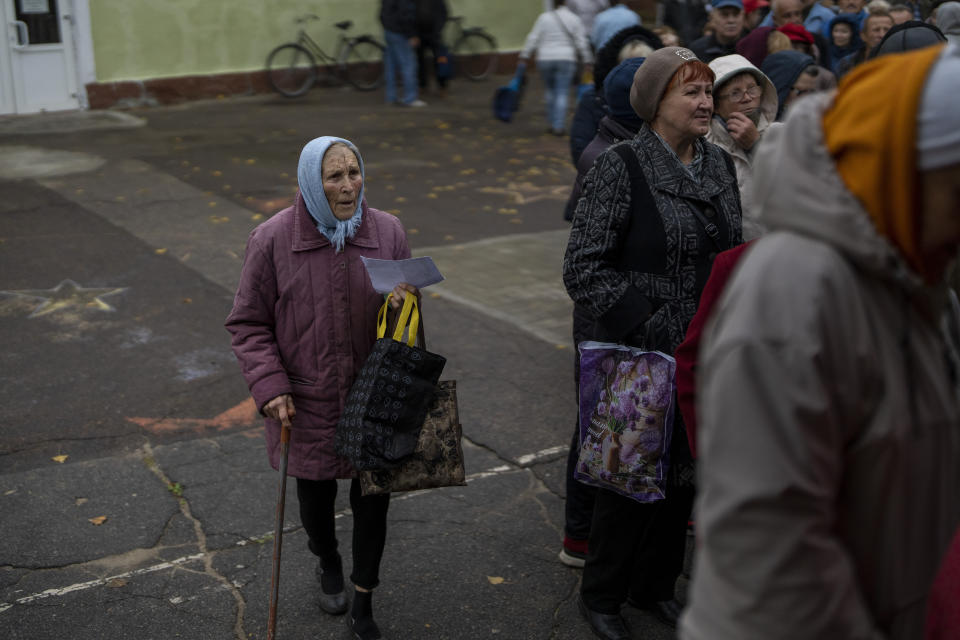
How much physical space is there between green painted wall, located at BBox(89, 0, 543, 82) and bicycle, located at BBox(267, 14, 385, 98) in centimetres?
16

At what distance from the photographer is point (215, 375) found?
6512 mm

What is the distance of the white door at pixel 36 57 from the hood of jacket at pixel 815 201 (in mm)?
14659

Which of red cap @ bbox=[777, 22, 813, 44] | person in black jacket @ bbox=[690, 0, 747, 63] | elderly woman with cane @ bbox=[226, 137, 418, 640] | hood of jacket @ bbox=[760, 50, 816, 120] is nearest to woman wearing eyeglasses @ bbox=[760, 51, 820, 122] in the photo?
hood of jacket @ bbox=[760, 50, 816, 120]

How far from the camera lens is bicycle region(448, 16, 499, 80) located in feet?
60.0

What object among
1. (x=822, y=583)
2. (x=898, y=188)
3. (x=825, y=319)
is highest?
(x=898, y=188)

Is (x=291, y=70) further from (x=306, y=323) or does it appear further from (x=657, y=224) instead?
(x=657, y=224)

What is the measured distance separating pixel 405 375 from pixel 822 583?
2.16 m

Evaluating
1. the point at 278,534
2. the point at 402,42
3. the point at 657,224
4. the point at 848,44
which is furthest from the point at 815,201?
the point at 402,42

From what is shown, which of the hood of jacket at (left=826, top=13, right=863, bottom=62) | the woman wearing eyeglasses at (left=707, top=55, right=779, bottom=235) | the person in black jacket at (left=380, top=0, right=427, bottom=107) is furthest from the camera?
the person in black jacket at (left=380, top=0, right=427, bottom=107)

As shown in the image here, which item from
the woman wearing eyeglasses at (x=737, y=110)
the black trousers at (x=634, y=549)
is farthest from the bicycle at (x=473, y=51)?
the black trousers at (x=634, y=549)

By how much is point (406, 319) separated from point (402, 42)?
12.8 m

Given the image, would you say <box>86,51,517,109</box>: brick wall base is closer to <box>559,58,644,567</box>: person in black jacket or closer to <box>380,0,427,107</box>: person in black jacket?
<box>380,0,427,107</box>: person in black jacket

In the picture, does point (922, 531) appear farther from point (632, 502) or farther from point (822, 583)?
point (632, 502)

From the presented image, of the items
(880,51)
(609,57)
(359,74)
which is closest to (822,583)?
(880,51)
